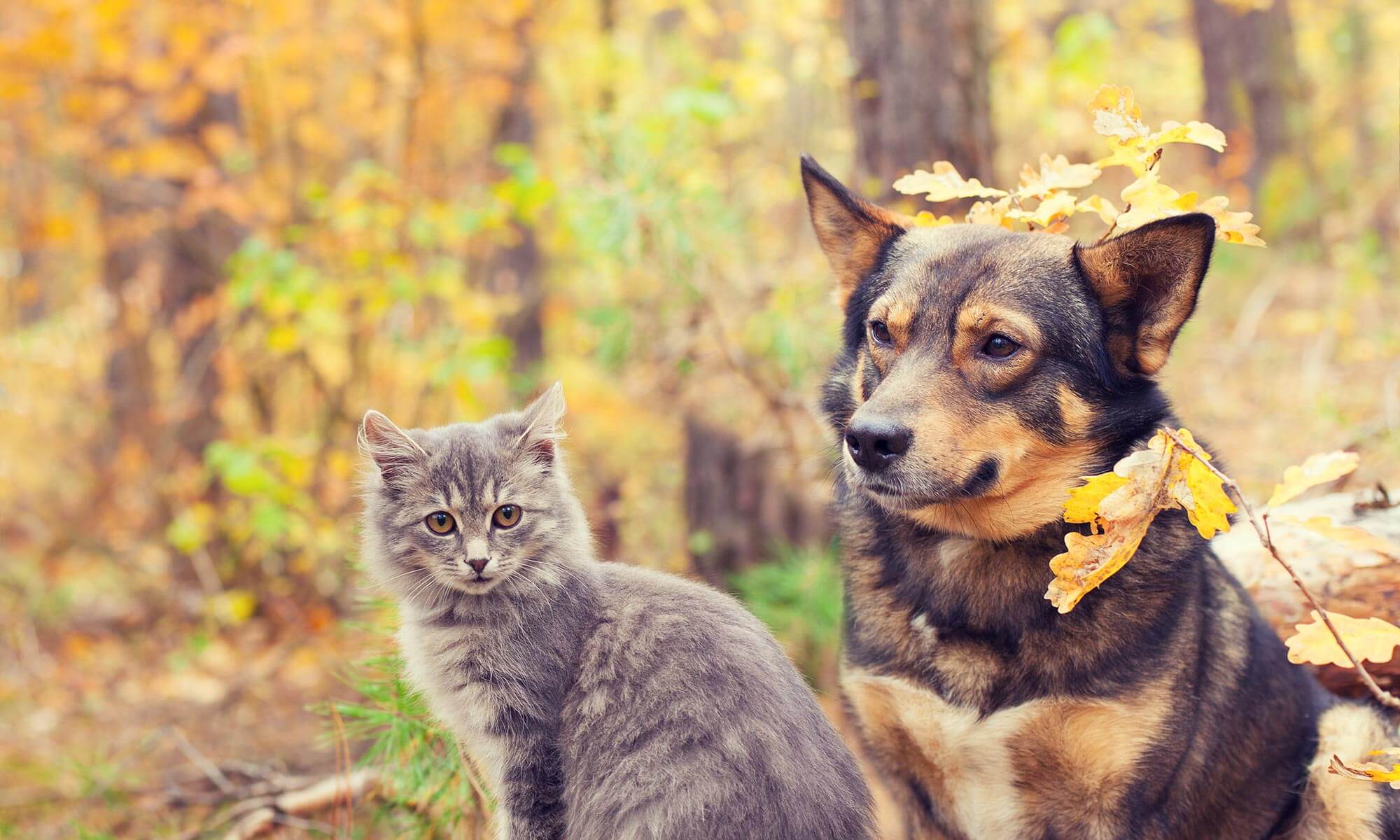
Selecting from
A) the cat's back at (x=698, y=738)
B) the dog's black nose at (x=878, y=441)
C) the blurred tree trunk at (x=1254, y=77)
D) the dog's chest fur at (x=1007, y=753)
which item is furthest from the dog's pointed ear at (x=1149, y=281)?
the blurred tree trunk at (x=1254, y=77)

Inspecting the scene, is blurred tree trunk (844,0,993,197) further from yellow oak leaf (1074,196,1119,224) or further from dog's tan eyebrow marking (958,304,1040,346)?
dog's tan eyebrow marking (958,304,1040,346)

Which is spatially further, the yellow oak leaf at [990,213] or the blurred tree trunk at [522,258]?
the blurred tree trunk at [522,258]

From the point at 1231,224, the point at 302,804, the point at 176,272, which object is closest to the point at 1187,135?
the point at 1231,224

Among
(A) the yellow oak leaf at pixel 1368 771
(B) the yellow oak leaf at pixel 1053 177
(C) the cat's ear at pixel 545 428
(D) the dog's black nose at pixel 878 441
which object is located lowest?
(A) the yellow oak leaf at pixel 1368 771

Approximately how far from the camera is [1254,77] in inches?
520

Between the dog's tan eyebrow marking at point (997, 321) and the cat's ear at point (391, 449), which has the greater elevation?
the dog's tan eyebrow marking at point (997, 321)

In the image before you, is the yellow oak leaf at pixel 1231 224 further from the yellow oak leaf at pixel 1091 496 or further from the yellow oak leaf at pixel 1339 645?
the yellow oak leaf at pixel 1339 645

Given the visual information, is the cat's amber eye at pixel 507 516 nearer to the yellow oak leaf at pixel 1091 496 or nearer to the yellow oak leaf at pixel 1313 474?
the yellow oak leaf at pixel 1091 496

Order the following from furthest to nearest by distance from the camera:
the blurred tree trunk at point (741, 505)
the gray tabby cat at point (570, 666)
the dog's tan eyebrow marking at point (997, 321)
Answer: the blurred tree trunk at point (741, 505)
the dog's tan eyebrow marking at point (997, 321)
the gray tabby cat at point (570, 666)

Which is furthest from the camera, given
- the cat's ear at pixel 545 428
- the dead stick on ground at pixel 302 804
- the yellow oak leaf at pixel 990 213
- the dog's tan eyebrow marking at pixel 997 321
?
the dead stick on ground at pixel 302 804

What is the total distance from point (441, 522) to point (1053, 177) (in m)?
2.29


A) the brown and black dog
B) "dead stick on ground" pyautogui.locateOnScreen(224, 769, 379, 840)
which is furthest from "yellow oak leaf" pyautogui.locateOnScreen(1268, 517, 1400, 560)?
"dead stick on ground" pyautogui.locateOnScreen(224, 769, 379, 840)

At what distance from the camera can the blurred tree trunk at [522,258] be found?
38.1 ft

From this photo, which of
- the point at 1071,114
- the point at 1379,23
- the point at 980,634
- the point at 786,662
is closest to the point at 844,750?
the point at 786,662
